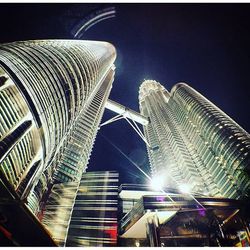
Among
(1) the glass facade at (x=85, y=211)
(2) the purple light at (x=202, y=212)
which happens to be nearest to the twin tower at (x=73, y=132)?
(1) the glass facade at (x=85, y=211)

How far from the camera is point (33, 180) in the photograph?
38.7 metres

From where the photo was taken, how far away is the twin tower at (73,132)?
35.8m

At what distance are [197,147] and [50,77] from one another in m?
62.0

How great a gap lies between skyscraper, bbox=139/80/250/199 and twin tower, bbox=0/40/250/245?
30 cm

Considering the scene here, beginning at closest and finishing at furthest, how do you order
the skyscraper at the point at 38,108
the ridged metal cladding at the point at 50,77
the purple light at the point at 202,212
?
1. the purple light at the point at 202,212
2. the skyscraper at the point at 38,108
3. the ridged metal cladding at the point at 50,77

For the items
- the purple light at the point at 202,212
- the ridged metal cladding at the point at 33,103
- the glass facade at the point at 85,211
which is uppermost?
the ridged metal cladding at the point at 33,103

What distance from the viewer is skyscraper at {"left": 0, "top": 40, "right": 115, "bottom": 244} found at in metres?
33.8

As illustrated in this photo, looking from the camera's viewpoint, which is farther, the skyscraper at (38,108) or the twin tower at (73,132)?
the twin tower at (73,132)

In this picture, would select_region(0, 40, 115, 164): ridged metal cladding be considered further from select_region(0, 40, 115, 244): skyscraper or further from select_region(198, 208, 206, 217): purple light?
select_region(198, 208, 206, 217): purple light

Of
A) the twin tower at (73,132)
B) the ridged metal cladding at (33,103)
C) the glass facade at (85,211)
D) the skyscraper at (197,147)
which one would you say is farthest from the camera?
the skyscraper at (197,147)

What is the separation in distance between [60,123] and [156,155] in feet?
191

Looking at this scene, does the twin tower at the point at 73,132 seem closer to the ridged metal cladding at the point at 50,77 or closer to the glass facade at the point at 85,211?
the ridged metal cladding at the point at 50,77

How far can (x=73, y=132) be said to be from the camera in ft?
270

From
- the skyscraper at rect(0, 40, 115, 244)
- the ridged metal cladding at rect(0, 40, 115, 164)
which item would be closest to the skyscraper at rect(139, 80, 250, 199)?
the skyscraper at rect(0, 40, 115, 244)
